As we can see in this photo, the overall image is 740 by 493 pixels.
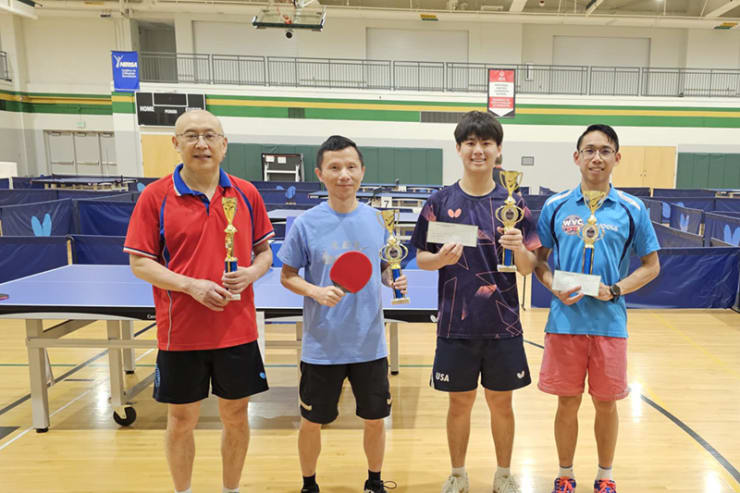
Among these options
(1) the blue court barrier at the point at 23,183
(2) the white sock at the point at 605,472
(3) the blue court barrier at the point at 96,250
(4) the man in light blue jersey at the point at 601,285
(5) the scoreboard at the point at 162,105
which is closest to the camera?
(4) the man in light blue jersey at the point at 601,285

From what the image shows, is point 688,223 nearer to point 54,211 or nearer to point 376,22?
point 54,211

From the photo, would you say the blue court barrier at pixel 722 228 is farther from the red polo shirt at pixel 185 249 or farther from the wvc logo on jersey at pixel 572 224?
the red polo shirt at pixel 185 249

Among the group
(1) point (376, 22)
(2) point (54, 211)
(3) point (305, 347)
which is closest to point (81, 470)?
(3) point (305, 347)

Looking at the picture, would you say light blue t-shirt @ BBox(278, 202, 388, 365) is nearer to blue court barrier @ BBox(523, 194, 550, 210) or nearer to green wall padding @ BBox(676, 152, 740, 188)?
blue court barrier @ BBox(523, 194, 550, 210)

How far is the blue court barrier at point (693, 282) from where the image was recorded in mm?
6086

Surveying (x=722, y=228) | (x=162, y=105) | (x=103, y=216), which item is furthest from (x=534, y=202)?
(x=162, y=105)

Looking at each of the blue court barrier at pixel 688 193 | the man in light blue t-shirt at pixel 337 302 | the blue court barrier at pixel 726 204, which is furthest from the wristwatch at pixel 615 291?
the blue court barrier at pixel 688 193

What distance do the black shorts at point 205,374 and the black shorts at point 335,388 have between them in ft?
0.76

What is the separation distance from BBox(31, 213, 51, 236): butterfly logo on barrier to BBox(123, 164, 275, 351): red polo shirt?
24.7ft

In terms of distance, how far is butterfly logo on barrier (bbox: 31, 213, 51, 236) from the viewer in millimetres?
8219

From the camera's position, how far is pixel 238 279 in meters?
2.10

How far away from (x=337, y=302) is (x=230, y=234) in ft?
1.77

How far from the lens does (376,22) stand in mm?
20312

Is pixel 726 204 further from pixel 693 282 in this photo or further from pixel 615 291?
pixel 615 291
